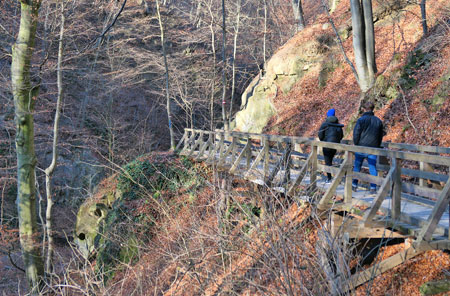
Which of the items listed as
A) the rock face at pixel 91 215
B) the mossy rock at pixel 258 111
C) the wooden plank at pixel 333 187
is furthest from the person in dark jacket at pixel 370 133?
the mossy rock at pixel 258 111

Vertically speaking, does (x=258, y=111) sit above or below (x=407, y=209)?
above

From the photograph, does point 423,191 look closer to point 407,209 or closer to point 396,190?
point 396,190

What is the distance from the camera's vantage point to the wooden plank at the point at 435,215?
4.27m

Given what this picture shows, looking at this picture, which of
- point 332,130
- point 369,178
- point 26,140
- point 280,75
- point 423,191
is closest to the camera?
point 423,191

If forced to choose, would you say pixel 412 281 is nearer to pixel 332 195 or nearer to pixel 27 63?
pixel 332 195

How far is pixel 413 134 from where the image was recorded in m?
9.82

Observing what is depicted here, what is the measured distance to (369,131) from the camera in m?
6.73

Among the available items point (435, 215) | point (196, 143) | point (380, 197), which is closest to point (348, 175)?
point (380, 197)

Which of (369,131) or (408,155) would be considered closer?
(408,155)

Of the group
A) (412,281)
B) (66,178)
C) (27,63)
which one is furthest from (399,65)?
(66,178)

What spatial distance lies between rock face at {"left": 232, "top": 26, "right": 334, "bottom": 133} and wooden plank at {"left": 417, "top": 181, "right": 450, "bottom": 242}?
14381 millimetres

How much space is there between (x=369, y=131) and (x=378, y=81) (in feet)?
22.2

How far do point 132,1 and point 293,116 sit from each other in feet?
61.3

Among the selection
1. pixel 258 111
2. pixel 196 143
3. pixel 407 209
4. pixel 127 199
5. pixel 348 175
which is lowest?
pixel 127 199
